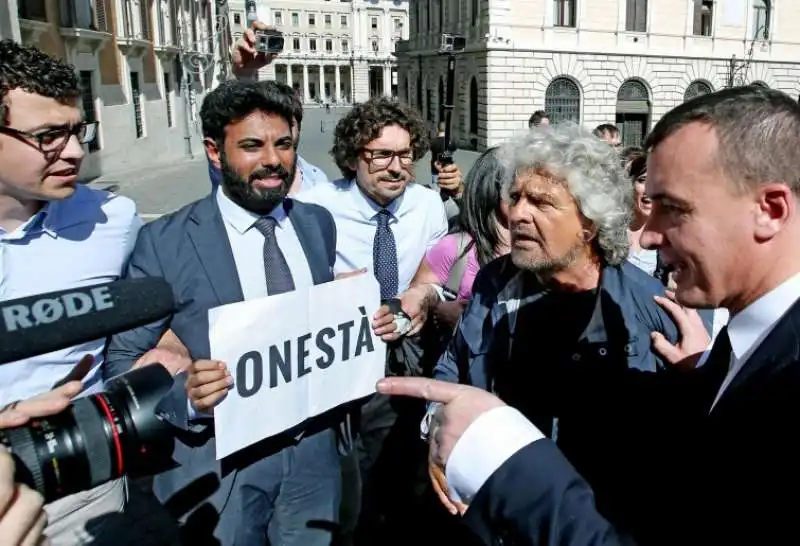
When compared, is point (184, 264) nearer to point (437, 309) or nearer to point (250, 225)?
point (250, 225)

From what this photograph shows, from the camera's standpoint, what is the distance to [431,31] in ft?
109

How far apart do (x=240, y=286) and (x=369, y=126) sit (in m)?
1.18

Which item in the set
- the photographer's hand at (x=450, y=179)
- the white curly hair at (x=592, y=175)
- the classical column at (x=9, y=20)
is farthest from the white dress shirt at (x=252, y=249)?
the classical column at (x=9, y=20)

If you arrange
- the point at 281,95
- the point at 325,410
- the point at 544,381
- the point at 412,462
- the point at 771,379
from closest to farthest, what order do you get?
the point at 771,379 < the point at 544,381 < the point at 325,410 < the point at 281,95 < the point at 412,462

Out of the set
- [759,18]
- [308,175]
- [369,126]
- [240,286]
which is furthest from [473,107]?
[240,286]

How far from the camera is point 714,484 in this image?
3.50 ft

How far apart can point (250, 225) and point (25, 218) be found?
659 mm

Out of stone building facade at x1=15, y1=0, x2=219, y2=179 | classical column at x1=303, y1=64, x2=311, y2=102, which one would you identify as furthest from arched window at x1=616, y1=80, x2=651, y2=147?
classical column at x1=303, y1=64, x2=311, y2=102

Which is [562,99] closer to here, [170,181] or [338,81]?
[170,181]

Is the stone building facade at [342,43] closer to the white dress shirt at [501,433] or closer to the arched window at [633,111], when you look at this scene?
the arched window at [633,111]

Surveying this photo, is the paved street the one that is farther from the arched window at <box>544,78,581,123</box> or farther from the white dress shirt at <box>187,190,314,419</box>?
the white dress shirt at <box>187,190,314,419</box>

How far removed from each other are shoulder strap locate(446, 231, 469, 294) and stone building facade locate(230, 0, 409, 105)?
3670 inches

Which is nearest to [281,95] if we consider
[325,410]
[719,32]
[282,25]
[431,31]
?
[325,410]

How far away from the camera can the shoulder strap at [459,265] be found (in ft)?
8.77
